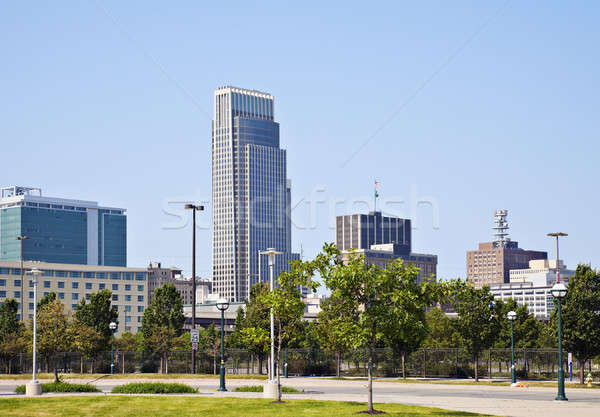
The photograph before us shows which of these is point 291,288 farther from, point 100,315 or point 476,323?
point 100,315

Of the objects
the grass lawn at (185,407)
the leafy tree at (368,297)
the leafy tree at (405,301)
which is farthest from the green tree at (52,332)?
the leafy tree at (405,301)

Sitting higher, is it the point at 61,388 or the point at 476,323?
the point at 476,323

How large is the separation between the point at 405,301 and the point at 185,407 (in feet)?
Result: 32.7

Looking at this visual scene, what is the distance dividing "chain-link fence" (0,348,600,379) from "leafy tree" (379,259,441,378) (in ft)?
133

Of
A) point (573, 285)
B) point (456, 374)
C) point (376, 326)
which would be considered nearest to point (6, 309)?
point (456, 374)

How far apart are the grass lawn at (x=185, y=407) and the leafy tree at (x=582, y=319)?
25.3 meters

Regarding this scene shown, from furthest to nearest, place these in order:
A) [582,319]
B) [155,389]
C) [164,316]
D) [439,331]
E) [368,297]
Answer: [439,331], [164,316], [582,319], [155,389], [368,297]

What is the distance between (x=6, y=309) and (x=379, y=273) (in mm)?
61931

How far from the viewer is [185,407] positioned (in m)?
36.1

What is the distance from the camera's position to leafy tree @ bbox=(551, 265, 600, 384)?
58438 millimetres

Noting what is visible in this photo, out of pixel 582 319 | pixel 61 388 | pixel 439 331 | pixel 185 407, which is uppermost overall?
pixel 582 319

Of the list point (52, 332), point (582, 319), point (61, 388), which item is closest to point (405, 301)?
point (61, 388)

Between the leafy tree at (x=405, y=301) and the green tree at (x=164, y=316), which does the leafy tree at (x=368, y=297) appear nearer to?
the leafy tree at (x=405, y=301)

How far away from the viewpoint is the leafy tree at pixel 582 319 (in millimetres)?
58438
